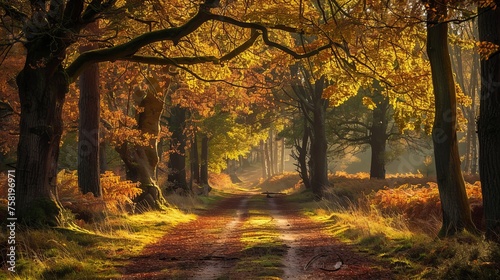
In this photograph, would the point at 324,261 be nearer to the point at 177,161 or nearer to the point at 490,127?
the point at 490,127

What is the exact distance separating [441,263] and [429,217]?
6416 mm

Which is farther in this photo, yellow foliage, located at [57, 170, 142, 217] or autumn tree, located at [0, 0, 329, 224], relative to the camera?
yellow foliage, located at [57, 170, 142, 217]

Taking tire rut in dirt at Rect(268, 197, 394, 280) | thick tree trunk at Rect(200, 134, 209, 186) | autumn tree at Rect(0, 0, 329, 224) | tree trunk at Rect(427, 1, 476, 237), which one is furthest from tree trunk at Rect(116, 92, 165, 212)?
thick tree trunk at Rect(200, 134, 209, 186)

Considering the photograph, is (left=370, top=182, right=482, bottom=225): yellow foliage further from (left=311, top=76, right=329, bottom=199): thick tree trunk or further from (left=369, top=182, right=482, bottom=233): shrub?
(left=311, top=76, right=329, bottom=199): thick tree trunk

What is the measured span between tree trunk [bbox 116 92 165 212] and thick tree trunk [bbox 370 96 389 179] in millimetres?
15703

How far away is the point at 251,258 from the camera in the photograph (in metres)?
9.62

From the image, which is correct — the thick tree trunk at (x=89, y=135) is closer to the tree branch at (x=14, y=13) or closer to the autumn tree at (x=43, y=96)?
the autumn tree at (x=43, y=96)

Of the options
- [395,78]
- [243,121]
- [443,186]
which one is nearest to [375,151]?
[243,121]

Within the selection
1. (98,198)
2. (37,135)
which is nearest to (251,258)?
(37,135)

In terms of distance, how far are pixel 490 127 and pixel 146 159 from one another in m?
15.3

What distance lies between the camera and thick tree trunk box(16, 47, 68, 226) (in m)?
11.2

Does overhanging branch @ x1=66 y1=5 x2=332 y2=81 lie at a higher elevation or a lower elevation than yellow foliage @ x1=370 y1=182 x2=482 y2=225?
higher

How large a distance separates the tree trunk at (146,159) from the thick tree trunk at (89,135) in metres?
3.42

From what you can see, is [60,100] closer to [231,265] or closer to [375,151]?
[231,265]
